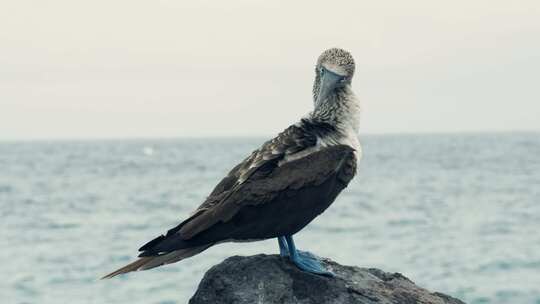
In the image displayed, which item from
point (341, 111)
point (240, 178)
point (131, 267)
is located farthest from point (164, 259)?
point (341, 111)

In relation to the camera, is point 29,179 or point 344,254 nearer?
point 344,254

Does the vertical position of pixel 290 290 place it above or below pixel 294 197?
below

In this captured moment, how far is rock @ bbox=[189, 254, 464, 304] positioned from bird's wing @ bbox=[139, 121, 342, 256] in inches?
30.6

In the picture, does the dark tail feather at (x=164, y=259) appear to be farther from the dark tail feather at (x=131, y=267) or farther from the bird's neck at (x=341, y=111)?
the bird's neck at (x=341, y=111)

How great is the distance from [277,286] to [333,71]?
1862 millimetres

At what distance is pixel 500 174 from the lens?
67188 mm

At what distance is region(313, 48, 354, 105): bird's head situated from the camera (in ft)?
24.2

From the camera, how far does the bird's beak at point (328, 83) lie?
7.38 meters

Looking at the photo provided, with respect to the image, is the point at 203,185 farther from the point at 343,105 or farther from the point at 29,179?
the point at 343,105

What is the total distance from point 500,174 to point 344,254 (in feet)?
141

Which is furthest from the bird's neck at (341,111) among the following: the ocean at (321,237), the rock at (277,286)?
the ocean at (321,237)

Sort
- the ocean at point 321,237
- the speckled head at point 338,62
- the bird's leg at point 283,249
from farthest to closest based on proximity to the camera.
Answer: the ocean at point 321,237 < the bird's leg at point 283,249 < the speckled head at point 338,62

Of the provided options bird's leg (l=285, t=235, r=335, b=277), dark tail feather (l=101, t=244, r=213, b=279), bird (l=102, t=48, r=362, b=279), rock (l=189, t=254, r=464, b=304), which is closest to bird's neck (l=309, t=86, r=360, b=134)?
bird (l=102, t=48, r=362, b=279)

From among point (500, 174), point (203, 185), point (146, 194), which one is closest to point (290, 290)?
point (146, 194)
